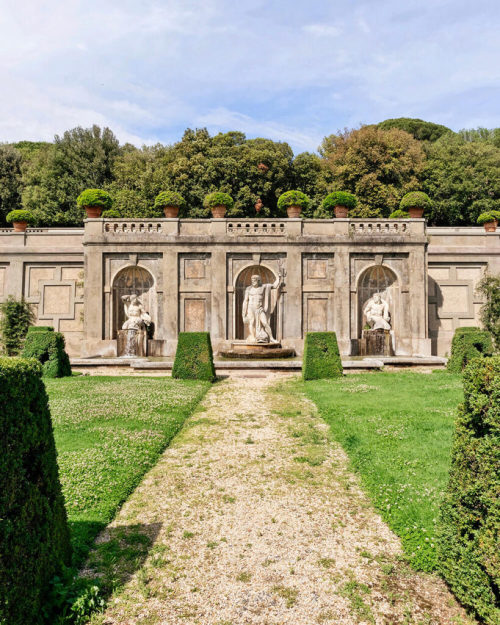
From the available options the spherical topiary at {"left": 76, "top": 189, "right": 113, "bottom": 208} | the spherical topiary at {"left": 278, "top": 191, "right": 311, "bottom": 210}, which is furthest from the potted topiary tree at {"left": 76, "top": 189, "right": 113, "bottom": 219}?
the spherical topiary at {"left": 278, "top": 191, "right": 311, "bottom": 210}

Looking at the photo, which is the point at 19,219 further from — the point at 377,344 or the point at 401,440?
the point at 401,440

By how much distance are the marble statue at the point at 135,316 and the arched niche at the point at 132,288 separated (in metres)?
0.70

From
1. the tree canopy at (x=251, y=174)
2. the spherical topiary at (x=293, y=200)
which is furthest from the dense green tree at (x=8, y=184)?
the spherical topiary at (x=293, y=200)

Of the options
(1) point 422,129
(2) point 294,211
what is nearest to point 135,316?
(2) point 294,211

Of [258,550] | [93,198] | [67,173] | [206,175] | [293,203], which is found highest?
[67,173]

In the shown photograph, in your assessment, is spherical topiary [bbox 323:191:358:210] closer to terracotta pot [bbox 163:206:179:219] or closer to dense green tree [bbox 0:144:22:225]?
terracotta pot [bbox 163:206:179:219]

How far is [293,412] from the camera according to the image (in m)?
9.12

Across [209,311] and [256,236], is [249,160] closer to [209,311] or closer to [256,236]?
[256,236]

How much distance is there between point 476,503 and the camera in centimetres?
322

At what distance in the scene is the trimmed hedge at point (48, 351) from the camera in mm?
13633

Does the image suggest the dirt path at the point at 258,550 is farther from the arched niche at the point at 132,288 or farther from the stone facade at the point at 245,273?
the arched niche at the point at 132,288

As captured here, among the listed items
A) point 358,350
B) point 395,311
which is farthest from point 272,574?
point 395,311

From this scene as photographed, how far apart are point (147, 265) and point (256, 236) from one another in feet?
18.0

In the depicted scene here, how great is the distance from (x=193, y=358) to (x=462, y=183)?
28.6 m
